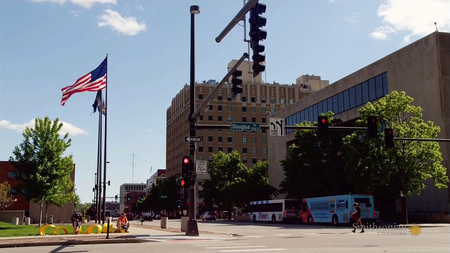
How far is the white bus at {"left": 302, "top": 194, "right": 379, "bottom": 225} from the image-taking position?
39.9 meters

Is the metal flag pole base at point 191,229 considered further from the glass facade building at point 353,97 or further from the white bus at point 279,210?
the glass facade building at point 353,97

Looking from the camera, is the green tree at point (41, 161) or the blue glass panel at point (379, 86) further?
the blue glass panel at point (379, 86)

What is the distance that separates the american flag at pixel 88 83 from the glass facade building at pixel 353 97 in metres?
32.8

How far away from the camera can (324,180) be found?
51.4 meters

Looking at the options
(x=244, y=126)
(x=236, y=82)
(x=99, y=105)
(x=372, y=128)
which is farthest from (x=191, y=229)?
(x=99, y=105)

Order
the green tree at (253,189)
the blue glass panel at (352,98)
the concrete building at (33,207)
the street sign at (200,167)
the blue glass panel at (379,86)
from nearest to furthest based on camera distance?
1. the street sign at (200,167)
2. the blue glass panel at (379,86)
3. the blue glass panel at (352,98)
4. the concrete building at (33,207)
5. the green tree at (253,189)

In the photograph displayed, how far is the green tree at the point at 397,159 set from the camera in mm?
38438

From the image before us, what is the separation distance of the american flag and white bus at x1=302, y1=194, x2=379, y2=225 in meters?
23.2

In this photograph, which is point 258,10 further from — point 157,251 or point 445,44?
point 445,44

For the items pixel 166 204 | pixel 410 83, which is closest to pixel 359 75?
pixel 410 83

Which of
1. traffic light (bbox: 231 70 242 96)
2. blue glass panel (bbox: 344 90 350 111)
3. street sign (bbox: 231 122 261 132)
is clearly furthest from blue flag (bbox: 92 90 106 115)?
blue glass panel (bbox: 344 90 350 111)

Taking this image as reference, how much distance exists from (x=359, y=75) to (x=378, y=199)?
16570 mm

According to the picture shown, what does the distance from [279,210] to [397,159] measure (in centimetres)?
1803

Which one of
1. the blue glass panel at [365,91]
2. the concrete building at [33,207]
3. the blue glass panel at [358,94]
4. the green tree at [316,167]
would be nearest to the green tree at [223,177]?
the green tree at [316,167]
